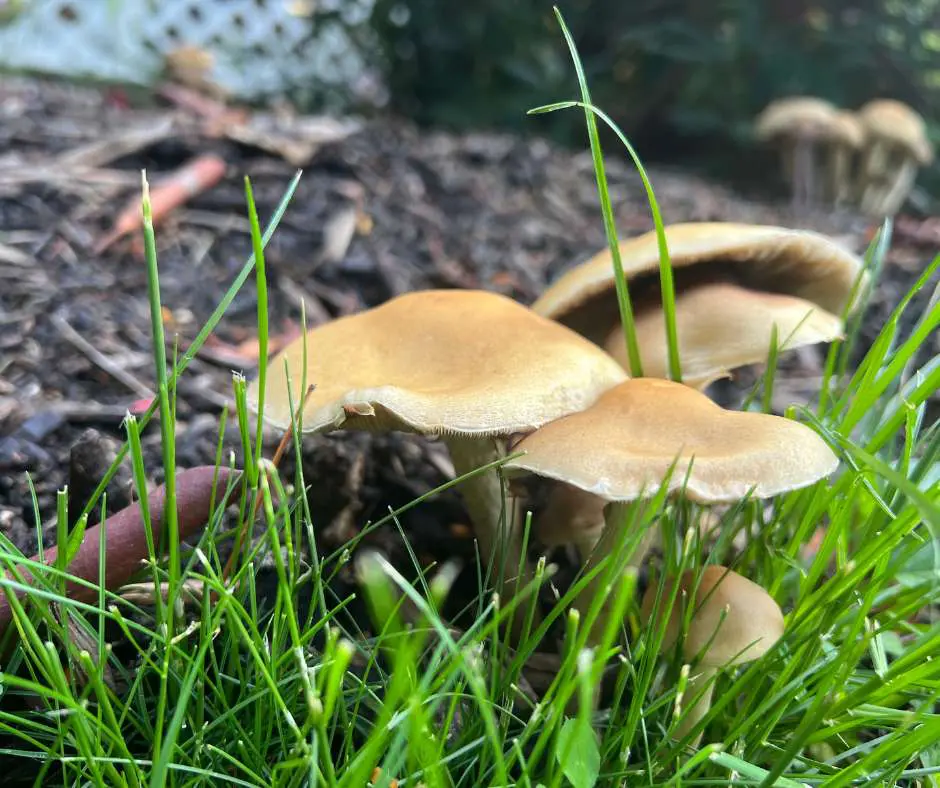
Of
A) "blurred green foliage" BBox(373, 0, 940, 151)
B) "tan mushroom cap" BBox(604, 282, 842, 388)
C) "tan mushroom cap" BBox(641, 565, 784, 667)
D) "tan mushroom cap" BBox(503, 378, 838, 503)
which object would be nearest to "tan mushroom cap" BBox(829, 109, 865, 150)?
"blurred green foliage" BBox(373, 0, 940, 151)

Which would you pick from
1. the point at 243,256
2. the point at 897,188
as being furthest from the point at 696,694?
the point at 897,188

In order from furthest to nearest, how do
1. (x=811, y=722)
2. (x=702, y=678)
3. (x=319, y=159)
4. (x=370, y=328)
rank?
(x=319, y=159) → (x=370, y=328) → (x=702, y=678) → (x=811, y=722)

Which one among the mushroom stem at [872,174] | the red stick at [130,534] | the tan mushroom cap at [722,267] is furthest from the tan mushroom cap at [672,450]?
the mushroom stem at [872,174]

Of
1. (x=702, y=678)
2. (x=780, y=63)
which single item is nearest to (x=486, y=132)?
(x=780, y=63)

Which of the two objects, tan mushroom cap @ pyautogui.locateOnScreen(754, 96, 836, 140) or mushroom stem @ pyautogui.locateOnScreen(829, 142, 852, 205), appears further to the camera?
mushroom stem @ pyautogui.locateOnScreen(829, 142, 852, 205)

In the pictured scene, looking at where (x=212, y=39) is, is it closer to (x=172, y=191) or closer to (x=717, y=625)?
(x=172, y=191)

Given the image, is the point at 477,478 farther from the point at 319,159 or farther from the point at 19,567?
the point at 319,159

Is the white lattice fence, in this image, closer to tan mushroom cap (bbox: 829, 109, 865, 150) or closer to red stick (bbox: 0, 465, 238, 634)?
tan mushroom cap (bbox: 829, 109, 865, 150)
